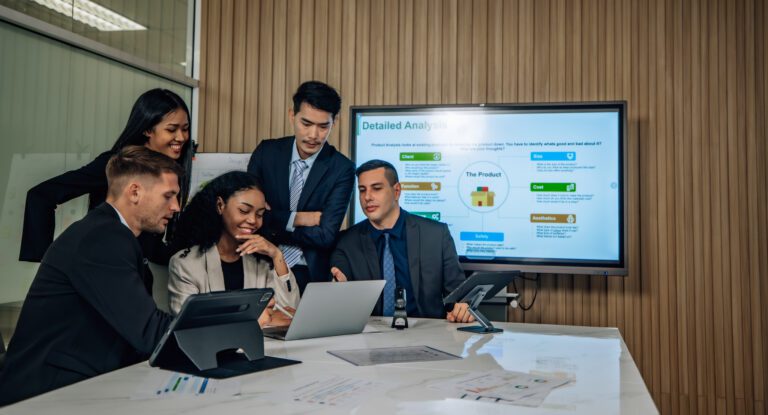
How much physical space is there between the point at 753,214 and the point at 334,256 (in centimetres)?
241

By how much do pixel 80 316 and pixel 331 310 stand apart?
2.73 feet

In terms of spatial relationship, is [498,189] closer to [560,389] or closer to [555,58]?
[555,58]

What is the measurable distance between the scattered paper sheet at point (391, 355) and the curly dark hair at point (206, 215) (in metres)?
1.04

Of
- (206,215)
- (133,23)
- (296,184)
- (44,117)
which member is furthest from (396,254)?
(133,23)

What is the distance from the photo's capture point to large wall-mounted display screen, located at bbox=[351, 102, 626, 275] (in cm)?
388

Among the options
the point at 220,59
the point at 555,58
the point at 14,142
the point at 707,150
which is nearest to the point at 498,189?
the point at 555,58

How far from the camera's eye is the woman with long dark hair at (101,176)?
295 centimetres

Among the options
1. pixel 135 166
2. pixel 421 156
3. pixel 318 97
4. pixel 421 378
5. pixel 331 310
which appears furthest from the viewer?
pixel 421 156

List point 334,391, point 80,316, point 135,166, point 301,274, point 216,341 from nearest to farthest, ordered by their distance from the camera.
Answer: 1. point 334,391
2. point 216,341
3. point 80,316
4. point 135,166
5. point 301,274

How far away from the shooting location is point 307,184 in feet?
12.6

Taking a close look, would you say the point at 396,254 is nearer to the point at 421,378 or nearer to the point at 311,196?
the point at 311,196

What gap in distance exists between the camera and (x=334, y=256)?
3523mm

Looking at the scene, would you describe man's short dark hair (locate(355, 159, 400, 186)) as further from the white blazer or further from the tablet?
the tablet

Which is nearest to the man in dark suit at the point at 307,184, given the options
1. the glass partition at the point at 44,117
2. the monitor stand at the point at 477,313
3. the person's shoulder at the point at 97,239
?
the glass partition at the point at 44,117
